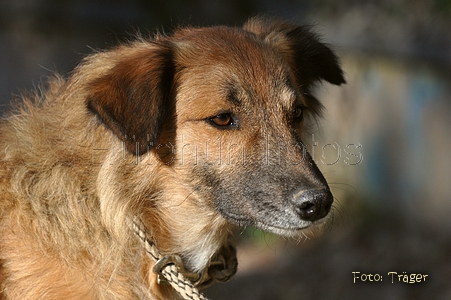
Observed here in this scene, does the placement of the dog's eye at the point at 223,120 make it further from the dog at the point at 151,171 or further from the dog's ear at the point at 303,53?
the dog's ear at the point at 303,53

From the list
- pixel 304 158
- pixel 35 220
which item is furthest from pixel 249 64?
pixel 35 220

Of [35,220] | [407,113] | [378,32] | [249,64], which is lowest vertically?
[407,113]

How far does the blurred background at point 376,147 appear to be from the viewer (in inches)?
266

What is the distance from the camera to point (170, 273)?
9.78ft

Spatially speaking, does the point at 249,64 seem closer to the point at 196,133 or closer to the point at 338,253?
the point at 196,133

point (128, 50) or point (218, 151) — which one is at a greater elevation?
point (128, 50)

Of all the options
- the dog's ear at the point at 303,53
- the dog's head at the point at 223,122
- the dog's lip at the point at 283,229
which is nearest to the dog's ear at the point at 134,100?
the dog's head at the point at 223,122

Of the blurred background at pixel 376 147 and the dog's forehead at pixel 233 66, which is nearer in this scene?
the dog's forehead at pixel 233 66

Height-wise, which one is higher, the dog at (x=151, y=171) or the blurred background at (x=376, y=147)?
the dog at (x=151, y=171)

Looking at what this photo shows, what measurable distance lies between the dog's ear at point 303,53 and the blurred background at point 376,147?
2.89m

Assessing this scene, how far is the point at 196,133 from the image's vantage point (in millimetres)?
2953

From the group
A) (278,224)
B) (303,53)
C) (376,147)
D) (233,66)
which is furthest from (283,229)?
(376,147)

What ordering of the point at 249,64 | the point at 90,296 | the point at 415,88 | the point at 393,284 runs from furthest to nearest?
1. the point at 415,88
2. the point at 393,284
3. the point at 249,64
4. the point at 90,296

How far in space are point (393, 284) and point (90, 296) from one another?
14.3 ft
